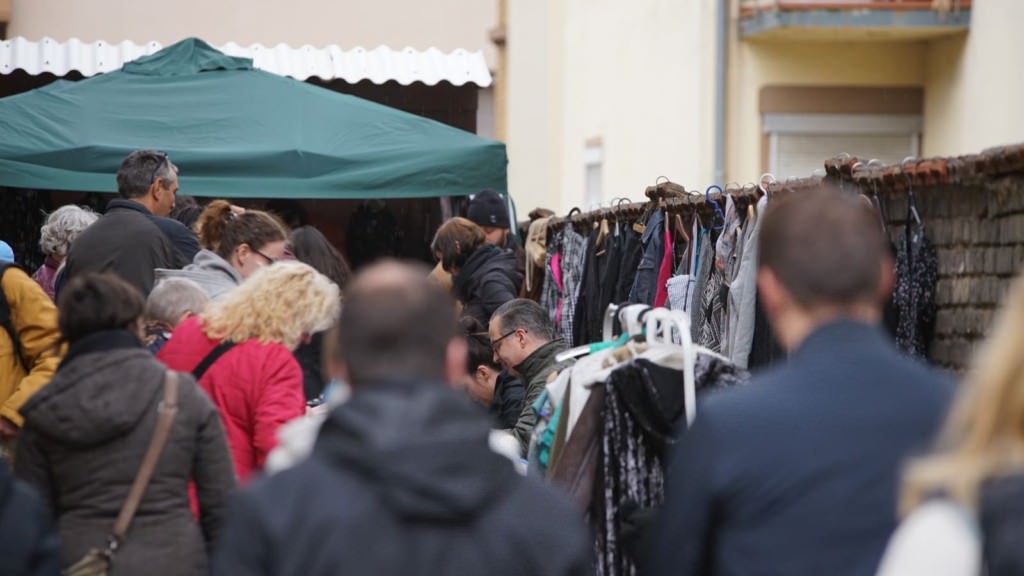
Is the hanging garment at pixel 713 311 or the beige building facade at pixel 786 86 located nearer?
the hanging garment at pixel 713 311

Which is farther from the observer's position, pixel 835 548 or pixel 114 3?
pixel 114 3

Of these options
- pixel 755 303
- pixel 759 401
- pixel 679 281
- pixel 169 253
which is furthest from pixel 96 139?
pixel 759 401

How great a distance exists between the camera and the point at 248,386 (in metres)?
4.75

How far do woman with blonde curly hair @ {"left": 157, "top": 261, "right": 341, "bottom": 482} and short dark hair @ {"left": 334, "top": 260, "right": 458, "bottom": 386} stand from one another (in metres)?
2.30

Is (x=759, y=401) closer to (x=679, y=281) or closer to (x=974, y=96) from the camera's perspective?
(x=679, y=281)

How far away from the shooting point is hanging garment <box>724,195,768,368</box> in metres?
5.80

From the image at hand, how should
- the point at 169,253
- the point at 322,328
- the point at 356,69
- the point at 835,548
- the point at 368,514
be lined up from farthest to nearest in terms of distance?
the point at 356,69, the point at 169,253, the point at 322,328, the point at 835,548, the point at 368,514

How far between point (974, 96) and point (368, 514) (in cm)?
1387

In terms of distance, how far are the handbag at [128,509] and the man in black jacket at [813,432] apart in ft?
5.46

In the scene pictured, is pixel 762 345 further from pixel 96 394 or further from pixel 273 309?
pixel 96 394

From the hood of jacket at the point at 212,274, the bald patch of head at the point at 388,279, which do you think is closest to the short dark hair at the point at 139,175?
the hood of jacket at the point at 212,274

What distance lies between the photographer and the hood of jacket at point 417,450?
2.35 metres

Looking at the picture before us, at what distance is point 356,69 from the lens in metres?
Answer: 11.6

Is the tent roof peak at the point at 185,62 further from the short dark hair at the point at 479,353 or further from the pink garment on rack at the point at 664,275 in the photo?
the pink garment on rack at the point at 664,275
